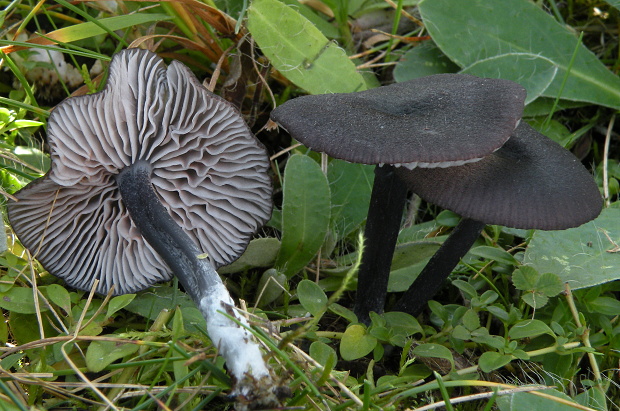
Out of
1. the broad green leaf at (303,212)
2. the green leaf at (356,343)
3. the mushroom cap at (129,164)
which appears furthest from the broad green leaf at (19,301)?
the green leaf at (356,343)

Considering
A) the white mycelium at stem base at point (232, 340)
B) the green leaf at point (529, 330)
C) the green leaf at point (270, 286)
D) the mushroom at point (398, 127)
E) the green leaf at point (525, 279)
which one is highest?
the mushroom at point (398, 127)

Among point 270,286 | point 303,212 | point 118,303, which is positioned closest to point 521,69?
point 303,212

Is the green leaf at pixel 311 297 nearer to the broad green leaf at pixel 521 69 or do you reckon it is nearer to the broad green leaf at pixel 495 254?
the broad green leaf at pixel 495 254

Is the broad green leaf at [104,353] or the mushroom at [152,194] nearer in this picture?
the broad green leaf at [104,353]

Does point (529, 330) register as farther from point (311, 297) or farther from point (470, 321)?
point (311, 297)

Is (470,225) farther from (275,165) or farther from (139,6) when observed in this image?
(139,6)

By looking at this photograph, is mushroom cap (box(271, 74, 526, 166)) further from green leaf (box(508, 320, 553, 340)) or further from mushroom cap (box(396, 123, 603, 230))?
green leaf (box(508, 320, 553, 340))

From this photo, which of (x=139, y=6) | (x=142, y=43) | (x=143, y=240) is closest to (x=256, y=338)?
(x=143, y=240)
